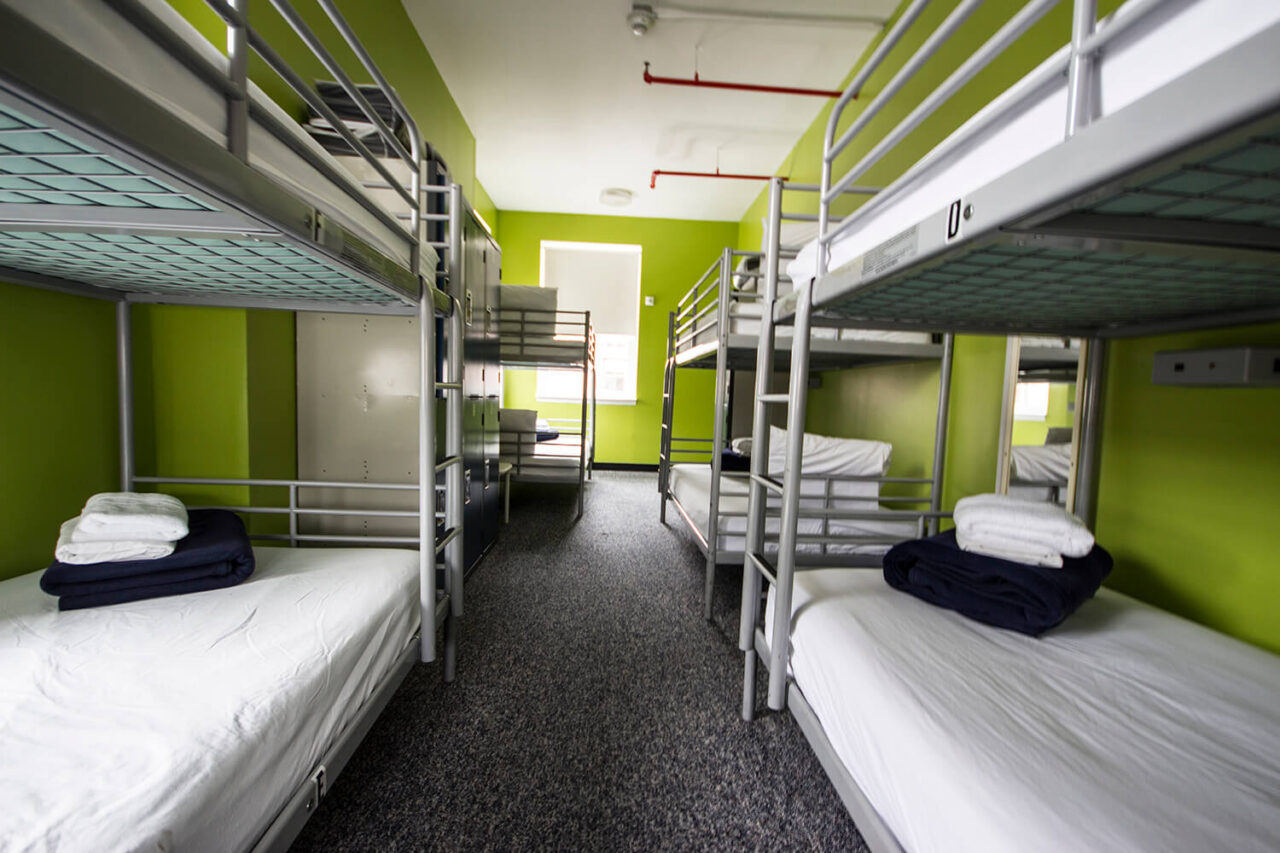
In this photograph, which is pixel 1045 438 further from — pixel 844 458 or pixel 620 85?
pixel 620 85

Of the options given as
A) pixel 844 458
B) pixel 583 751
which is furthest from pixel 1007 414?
pixel 583 751

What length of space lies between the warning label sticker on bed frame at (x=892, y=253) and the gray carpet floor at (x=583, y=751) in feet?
4.27

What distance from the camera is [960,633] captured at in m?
1.07

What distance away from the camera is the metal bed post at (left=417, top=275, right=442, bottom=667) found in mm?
1375

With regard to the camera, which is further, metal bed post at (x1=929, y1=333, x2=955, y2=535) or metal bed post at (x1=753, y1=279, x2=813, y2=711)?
metal bed post at (x1=929, y1=333, x2=955, y2=535)

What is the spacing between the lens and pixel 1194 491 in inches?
51.3

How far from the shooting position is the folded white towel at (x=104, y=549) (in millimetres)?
1188

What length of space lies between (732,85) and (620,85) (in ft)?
2.67

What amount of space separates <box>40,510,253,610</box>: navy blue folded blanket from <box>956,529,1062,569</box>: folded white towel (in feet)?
6.53

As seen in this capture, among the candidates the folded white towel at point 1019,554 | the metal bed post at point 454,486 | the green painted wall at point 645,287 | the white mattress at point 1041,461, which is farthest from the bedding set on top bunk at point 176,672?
the green painted wall at point 645,287

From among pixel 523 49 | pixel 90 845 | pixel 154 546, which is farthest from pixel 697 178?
pixel 90 845

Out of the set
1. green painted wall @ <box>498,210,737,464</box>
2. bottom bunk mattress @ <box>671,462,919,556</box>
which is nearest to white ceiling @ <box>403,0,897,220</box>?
A: green painted wall @ <box>498,210,737,464</box>

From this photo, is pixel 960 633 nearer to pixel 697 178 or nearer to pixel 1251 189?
pixel 1251 189

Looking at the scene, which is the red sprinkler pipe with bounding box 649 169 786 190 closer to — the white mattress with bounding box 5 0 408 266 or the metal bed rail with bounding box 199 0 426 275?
the metal bed rail with bounding box 199 0 426 275
